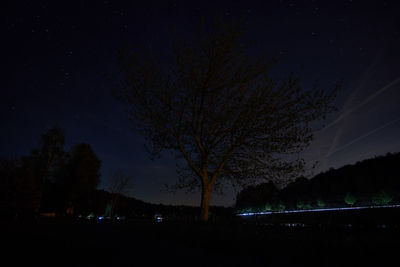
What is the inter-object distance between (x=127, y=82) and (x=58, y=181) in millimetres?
34290

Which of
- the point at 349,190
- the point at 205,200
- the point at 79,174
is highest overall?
the point at 79,174

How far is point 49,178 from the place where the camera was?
34.4 m

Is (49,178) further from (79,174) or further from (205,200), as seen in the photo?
(205,200)

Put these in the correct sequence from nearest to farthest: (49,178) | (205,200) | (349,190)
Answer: (205,200), (49,178), (349,190)

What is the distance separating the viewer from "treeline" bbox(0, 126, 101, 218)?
21000mm

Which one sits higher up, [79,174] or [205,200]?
[79,174]

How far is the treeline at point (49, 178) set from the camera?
21.0 m

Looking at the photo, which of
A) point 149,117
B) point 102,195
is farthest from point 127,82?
point 102,195

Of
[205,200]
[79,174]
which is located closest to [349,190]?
[205,200]

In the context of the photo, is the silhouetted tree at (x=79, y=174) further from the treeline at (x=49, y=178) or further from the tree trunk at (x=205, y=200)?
the tree trunk at (x=205, y=200)

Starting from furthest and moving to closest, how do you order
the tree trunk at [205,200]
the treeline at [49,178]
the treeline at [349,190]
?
the treeline at [349,190] → the treeline at [49,178] → the tree trunk at [205,200]

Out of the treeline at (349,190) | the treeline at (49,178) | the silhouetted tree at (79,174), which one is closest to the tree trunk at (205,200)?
the treeline at (349,190)

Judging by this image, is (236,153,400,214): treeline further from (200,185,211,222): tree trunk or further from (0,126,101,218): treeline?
(0,126,101,218): treeline

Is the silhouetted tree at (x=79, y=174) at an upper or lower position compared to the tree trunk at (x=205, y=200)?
upper
